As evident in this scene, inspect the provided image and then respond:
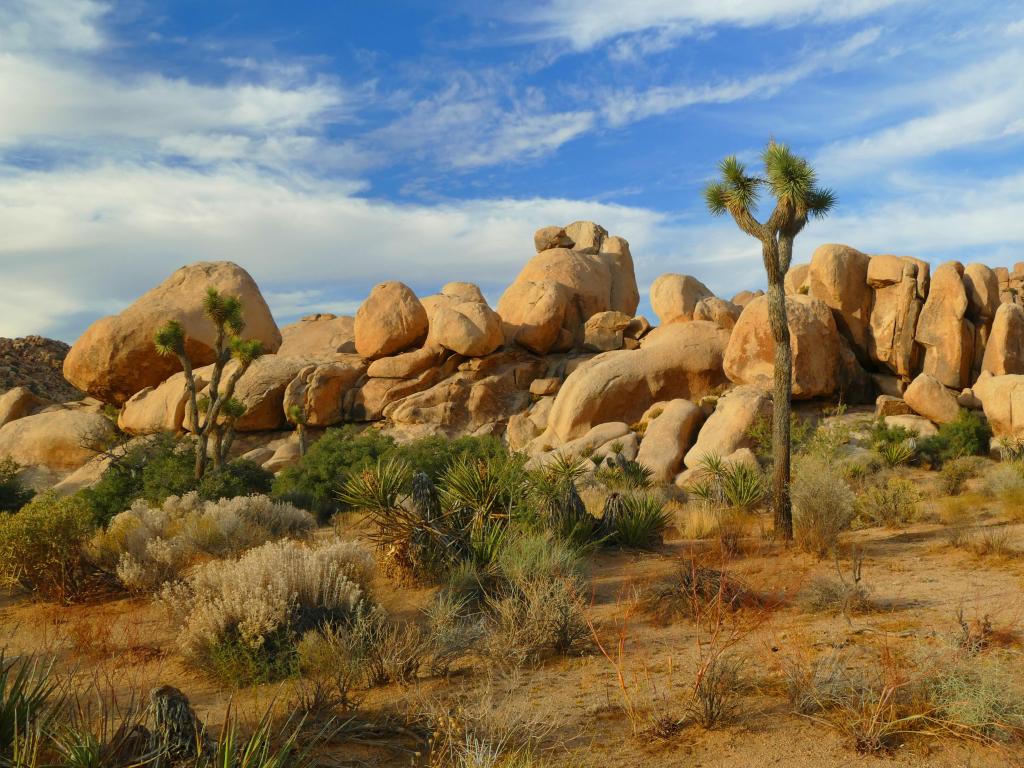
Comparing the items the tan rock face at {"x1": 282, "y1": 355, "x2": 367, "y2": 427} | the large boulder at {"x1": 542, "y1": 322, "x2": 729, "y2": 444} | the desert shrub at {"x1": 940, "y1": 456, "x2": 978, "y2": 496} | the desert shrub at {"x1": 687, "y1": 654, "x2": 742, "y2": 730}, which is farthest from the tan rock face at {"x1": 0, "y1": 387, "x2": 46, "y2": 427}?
the desert shrub at {"x1": 687, "y1": 654, "x2": 742, "y2": 730}

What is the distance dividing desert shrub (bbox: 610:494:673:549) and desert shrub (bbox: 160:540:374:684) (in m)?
5.28

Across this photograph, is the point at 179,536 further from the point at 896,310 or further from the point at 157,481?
the point at 896,310

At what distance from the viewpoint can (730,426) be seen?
23484 millimetres

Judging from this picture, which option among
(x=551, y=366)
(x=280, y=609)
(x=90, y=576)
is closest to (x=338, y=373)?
(x=551, y=366)

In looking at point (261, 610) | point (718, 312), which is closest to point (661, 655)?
point (261, 610)

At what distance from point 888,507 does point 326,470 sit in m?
12.3

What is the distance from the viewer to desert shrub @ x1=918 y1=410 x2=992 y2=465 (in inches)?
890

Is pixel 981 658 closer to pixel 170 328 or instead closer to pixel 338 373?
pixel 170 328

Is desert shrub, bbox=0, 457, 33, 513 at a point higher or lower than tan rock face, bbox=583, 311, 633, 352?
lower

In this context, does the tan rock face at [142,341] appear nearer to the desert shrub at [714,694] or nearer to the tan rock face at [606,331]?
the tan rock face at [606,331]

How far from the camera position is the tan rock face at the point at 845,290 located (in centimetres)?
2830

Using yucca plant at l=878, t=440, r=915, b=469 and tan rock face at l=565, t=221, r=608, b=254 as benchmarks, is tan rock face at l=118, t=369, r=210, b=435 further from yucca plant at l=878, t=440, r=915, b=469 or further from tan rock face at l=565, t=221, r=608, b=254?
yucca plant at l=878, t=440, r=915, b=469

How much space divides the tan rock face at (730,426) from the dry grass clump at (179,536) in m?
12.6

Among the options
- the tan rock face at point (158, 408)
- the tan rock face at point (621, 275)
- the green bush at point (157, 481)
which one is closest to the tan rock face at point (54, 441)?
the tan rock face at point (158, 408)
